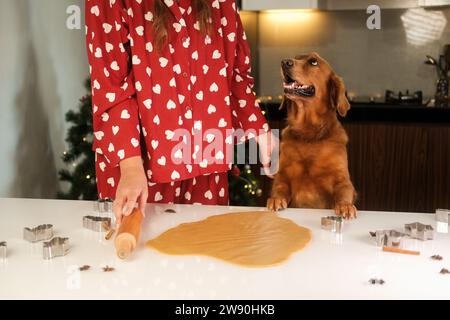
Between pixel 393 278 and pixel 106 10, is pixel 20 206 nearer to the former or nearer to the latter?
pixel 106 10

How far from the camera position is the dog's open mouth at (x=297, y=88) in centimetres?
162

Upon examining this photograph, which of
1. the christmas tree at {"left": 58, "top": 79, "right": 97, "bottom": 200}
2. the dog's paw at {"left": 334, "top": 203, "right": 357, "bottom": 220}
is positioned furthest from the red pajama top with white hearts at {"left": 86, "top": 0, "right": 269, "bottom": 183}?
the christmas tree at {"left": 58, "top": 79, "right": 97, "bottom": 200}

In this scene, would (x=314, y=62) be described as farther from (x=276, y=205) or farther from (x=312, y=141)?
(x=276, y=205)

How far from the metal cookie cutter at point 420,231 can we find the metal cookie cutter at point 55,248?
0.63 m

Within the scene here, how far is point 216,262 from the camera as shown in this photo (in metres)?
0.93

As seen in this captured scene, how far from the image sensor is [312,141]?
163 centimetres

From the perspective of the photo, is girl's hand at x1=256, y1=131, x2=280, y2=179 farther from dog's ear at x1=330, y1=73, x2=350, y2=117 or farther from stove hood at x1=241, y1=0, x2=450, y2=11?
stove hood at x1=241, y1=0, x2=450, y2=11

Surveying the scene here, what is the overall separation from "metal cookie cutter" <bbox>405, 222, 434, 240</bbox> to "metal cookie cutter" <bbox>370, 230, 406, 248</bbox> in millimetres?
47

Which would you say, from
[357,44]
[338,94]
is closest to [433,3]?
[357,44]

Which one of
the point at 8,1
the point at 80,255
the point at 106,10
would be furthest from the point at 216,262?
the point at 8,1

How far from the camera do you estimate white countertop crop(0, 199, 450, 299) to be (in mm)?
813

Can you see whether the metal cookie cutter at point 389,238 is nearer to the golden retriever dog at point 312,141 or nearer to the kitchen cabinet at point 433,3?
the golden retriever dog at point 312,141

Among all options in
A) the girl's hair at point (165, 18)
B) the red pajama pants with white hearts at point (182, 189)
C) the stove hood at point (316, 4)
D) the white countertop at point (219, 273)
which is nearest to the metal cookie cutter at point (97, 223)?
the white countertop at point (219, 273)

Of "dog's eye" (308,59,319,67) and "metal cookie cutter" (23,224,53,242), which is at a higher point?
"dog's eye" (308,59,319,67)
